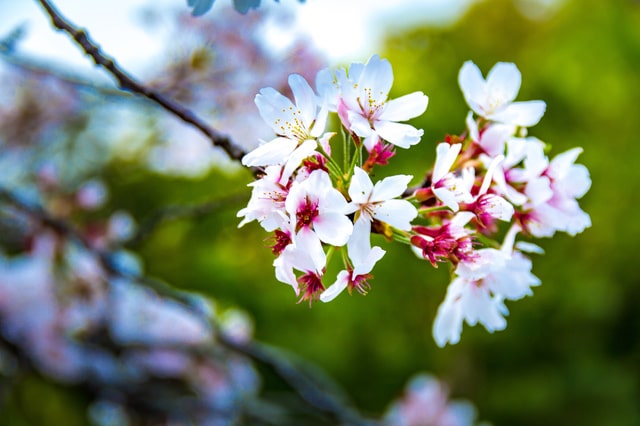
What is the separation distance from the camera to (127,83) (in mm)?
709

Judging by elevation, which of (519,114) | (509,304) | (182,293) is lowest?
(519,114)

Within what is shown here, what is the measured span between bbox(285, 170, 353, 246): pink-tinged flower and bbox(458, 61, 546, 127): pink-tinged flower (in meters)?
0.26

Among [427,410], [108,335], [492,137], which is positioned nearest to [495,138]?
[492,137]

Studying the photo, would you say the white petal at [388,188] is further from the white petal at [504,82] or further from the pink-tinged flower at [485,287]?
the white petal at [504,82]

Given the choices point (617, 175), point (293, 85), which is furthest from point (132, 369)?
point (617, 175)

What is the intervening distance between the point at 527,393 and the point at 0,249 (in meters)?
2.86

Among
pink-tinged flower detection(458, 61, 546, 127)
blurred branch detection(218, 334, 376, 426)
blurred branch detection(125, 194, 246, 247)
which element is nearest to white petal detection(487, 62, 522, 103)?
pink-tinged flower detection(458, 61, 546, 127)

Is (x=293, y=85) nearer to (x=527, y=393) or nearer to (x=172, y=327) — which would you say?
(x=172, y=327)

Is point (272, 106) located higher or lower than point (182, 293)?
lower

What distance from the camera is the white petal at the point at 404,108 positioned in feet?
2.06

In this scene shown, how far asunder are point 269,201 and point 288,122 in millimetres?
85

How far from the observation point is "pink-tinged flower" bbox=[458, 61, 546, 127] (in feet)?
2.47

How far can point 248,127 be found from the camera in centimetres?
186

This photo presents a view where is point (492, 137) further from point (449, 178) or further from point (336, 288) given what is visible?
point (336, 288)
